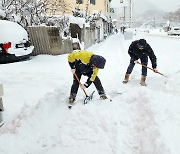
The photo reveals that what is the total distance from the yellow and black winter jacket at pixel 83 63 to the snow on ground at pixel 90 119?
0.67m

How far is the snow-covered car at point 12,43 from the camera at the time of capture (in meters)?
8.44

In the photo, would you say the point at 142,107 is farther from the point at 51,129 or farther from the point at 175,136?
the point at 51,129

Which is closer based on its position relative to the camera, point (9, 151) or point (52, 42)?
point (9, 151)

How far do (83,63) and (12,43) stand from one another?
4.52 m

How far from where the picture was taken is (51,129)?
4484mm

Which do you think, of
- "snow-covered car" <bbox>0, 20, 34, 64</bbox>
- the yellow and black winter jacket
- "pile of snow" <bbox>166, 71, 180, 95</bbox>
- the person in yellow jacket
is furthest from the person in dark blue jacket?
"snow-covered car" <bbox>0, 20, 34, 64</bbox>

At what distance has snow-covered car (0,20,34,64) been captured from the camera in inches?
332

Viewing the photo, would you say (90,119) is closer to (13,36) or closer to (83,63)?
(83,63)

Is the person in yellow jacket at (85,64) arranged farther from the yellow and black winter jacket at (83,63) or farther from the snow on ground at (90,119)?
the snow on ground at (90,119)

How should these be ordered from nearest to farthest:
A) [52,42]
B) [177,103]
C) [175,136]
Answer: [175,136] → [177,103] → [52,42]

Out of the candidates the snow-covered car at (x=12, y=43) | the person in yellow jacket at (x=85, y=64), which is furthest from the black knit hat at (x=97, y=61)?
the snow-covered car at (x=12, y=43)

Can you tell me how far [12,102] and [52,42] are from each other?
6.45 m

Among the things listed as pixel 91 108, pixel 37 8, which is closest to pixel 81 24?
pixel 37 8

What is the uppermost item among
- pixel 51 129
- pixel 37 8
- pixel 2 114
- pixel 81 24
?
pixel 37 8
